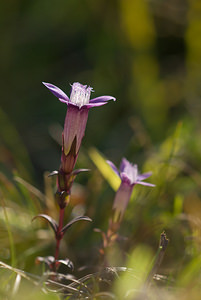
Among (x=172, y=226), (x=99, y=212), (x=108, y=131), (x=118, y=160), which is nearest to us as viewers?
(x=172, y=226)

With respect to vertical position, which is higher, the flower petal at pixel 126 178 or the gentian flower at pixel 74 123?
the gentian flower at pixel 74 123

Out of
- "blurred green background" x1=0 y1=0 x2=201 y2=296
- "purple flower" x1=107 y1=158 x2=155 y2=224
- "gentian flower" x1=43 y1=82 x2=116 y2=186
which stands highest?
"blurred green background" x1=0 y1=0 x2=201 y2=296

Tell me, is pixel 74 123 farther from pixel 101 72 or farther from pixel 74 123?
pixel 101 72

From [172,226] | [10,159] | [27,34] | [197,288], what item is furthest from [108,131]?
[197,288]

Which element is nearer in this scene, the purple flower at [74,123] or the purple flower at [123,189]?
the purple flower at [74,123]

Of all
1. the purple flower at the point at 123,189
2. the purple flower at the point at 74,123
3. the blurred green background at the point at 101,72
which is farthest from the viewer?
the blurred green background at the point at 101,72

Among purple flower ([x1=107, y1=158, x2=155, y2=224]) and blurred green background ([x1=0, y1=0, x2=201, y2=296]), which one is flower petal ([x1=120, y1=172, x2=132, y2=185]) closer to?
purple flower ([x1=107, y1=158, x2=155, y2=224])

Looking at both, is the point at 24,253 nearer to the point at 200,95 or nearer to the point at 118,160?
the point at 118,160

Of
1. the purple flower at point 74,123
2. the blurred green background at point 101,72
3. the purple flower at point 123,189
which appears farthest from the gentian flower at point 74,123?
the blurred green background at point 101,72

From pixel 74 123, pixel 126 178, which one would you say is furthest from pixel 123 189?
pixel 74 123

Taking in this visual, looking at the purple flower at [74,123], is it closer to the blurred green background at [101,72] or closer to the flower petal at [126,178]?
the flower petal at [126,178]

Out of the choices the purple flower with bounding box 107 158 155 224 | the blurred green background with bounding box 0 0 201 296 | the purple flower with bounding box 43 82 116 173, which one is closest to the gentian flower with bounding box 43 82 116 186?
the purple flower with bounding box 43 82 116 173
